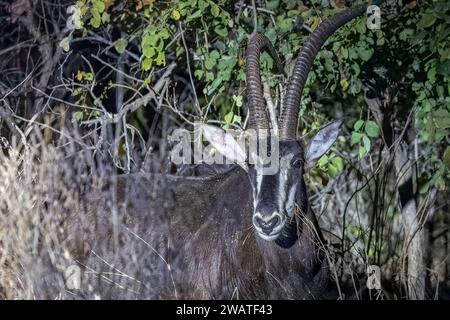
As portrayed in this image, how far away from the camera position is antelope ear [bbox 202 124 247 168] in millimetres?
6277

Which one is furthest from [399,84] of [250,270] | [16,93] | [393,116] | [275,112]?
[16,93]

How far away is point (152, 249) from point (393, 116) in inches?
136

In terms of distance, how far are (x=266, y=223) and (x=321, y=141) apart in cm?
118

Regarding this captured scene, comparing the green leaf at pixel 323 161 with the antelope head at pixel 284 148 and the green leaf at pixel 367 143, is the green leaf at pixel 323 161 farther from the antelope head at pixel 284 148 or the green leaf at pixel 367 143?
the antelope head at pixel 284 148

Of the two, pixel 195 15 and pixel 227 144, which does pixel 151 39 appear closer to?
pixel 195 15

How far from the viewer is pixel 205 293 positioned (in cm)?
608

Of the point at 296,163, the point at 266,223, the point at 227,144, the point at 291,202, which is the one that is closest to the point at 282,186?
the point at 291,202

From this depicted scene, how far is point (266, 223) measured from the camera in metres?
5.45

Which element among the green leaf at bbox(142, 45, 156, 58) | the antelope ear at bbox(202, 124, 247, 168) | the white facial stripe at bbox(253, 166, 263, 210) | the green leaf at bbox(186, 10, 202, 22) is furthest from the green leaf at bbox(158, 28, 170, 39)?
the white facial stripe at bbox(253, 166, 263, 210)

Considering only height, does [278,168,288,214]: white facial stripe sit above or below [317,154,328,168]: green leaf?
below

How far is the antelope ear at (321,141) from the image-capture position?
633cm

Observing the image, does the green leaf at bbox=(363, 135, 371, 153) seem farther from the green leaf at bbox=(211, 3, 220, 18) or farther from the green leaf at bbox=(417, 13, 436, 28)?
the green leaf at bbox=(211, 3, 220, 18)

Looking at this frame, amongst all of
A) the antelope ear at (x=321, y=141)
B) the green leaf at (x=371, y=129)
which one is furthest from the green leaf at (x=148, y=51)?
the green leaf at (x=371, y=129)

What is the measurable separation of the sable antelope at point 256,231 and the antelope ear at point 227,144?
17 mm
